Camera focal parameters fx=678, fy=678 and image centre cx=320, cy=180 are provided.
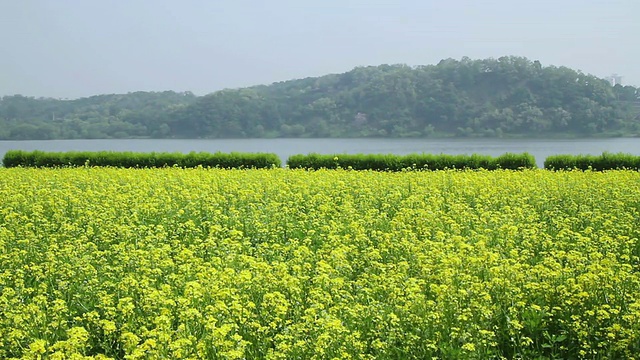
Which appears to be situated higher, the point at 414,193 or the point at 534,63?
the point at 534,63

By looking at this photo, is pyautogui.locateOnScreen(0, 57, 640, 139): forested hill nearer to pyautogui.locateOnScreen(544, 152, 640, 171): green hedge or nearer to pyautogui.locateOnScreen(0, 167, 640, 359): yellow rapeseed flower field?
pyautogui.locateOnScreen(544, 152, 640, 171): green hedge

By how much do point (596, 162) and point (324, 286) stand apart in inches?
603

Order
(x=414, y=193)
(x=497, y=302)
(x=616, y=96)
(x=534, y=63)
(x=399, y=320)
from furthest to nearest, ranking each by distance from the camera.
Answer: (x=534, y=63) < (x=616, y=96) < (x=414, y=193) < (x=497, y=302) < (x=399, y=320)

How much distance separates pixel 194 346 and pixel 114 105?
150 ft

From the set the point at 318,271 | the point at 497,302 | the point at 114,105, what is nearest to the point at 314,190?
the point at 318,271

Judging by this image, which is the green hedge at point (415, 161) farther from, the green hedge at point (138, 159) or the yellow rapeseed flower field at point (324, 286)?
the yellow rapeseed flower field at point (324, 286)

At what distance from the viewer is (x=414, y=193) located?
12.4 metres

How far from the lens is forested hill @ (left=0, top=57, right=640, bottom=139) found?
40.9m

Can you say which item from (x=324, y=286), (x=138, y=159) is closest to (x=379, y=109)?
(x=138, y=159)

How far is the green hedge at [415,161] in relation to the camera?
19625mm

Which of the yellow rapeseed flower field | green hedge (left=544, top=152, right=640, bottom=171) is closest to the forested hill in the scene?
green hedge (left=544, top=152, right=640, bottom=171)

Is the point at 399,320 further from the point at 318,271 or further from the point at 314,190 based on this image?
the point at 314,190

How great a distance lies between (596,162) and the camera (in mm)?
19250

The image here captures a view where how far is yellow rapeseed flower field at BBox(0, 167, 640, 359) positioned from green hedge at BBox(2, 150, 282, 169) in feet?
32.6
